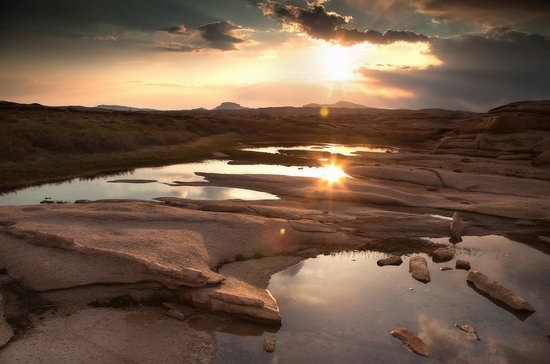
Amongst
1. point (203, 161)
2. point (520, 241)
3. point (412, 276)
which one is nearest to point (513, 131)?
point (520, 241)

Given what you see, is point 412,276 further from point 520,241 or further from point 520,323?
point 520,241

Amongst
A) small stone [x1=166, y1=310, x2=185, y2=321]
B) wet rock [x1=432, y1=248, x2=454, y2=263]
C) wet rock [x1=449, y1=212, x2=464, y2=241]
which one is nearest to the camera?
small stone [x1=166, y1=310, x2=185, y2=321]

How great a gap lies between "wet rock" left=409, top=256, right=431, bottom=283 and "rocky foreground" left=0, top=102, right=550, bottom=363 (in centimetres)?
60

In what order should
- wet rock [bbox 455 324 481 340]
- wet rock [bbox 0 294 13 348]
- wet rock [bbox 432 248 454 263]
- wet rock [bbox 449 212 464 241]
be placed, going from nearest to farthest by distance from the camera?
wet rock [bbox 0 294 13 348] → wet rock [bbox 455 324 481 340] → wet rock [bbox 432 248 454 263] → wet rock [bbox 449 212 464 241]

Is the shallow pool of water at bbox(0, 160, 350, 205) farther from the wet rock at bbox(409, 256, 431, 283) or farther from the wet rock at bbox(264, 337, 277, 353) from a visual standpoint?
the wet rock at bbox(264, 337, 277, 353)

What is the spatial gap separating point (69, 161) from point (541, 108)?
43.0m

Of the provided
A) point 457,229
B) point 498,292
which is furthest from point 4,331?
point 457,229

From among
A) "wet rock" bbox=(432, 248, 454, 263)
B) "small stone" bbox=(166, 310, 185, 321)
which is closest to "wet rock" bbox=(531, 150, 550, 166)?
"wet rock" bbox=(432, 248, 454, 263)

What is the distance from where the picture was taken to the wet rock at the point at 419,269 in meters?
12.2

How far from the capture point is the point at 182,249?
1185cm

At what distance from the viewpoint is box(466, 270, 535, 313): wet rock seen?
1047 cm

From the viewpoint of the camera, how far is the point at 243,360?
26.2 ft

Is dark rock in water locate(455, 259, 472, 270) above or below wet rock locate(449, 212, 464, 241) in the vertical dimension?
below

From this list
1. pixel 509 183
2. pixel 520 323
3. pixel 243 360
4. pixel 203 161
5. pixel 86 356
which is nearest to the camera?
pixel 86 356
